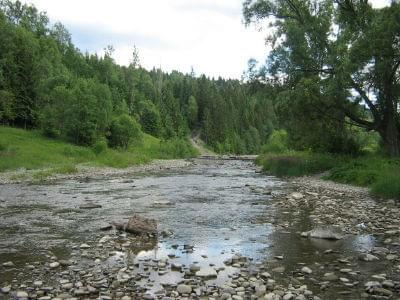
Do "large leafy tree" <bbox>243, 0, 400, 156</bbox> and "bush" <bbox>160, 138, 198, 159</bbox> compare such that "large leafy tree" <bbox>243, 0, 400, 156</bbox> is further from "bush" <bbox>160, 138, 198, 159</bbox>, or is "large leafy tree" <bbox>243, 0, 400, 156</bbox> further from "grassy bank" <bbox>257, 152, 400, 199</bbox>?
"bush" <bbox>160, 138, 198, 159</bbox>

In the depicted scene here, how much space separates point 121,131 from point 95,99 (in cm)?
1278

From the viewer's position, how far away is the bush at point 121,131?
84125mm

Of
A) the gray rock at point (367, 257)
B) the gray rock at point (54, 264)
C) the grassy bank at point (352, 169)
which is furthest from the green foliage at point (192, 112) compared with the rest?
the gray rock at point (54, 264)

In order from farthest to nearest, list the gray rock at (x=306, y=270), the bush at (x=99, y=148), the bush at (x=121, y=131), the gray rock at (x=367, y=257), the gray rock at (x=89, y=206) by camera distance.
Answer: the bush at (x=121, y=131) → the bush at (x=99, y=148) → the gray rock at (x=89, y=206) → the gray rock at (x=367, y=257) → the gray rock at (x=306, y=270)

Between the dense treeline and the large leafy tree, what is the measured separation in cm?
458

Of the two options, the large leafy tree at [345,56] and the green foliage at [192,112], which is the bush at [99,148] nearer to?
the large leafy tree at [345,56]

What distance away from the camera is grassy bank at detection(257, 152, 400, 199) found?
23.2 metres

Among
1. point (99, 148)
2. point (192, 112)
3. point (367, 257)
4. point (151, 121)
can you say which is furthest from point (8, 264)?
point (192, 112)

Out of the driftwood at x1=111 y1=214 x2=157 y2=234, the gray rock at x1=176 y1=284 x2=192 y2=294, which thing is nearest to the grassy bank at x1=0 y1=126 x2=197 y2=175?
the driftwood at x1=111 y1=214 x2=157 y2=234

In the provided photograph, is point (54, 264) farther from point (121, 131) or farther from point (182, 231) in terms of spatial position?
point (121, 131)

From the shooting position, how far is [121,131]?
277 ft

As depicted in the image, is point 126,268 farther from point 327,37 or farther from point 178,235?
point 327,37

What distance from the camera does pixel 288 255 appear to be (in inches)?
456

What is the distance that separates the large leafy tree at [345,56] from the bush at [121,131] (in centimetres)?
4967
